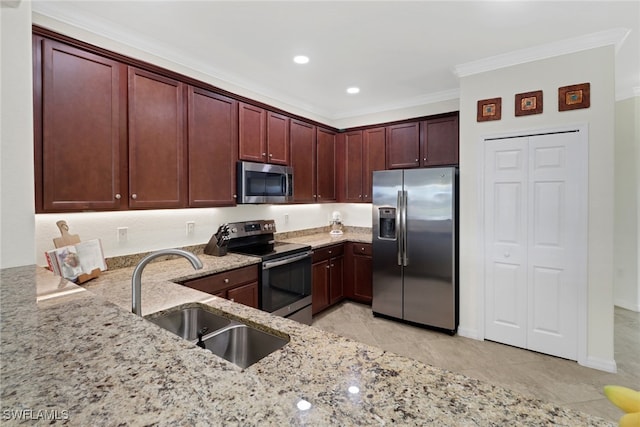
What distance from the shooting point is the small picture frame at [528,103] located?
2.76 meters

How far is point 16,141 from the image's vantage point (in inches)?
59.6

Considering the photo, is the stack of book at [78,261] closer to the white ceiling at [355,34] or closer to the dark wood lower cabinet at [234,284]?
the dark wood lower cabinet at [234,284]

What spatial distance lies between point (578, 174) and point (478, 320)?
163cm

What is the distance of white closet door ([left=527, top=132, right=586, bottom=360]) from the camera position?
2.63 metres

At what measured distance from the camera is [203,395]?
1.95ft

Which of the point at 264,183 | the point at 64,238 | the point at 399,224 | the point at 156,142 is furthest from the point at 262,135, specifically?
the point at 64,238

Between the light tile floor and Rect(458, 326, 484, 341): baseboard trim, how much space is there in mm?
54

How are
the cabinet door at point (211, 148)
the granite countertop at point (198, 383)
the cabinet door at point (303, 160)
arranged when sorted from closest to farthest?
1. the granite countertop at point (198, 383)
2. the cabinet door at point (211, 148)
3. the cabinet door at point (303, 160)

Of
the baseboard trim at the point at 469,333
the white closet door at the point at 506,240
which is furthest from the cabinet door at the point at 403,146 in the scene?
the baseboard trim at the point at 469,333

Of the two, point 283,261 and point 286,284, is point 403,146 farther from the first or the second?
point 286,284

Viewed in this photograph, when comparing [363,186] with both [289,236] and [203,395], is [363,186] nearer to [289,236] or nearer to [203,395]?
[289,236]

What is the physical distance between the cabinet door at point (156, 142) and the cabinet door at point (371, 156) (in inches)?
99.9

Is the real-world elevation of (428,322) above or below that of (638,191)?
below

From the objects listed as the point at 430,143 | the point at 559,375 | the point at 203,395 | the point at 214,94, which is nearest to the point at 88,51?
the point at 214,94
